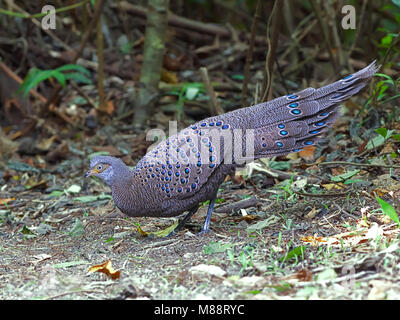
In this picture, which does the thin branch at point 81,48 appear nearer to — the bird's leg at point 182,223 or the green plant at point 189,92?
the green plant at point 189,92

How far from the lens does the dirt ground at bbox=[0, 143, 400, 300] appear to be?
2.91 metres

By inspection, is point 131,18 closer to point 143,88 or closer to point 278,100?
point 143,88

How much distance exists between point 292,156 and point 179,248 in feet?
6.54

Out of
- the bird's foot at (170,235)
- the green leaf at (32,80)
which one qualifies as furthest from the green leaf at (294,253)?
the green leaf at (32,80)

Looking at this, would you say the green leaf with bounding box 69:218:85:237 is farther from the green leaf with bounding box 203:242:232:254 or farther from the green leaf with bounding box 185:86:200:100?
the green leaf with bounding box 185:86:200:100

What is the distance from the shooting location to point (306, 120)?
3979 mm

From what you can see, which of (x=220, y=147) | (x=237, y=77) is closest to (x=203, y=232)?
(x=220, y=147)

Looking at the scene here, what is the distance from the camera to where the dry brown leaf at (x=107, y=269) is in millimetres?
3273

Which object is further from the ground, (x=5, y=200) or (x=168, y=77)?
(x=168, y=77)

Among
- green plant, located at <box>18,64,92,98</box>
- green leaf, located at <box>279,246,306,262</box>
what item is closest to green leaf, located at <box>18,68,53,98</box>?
green plant, located at <box>18,64,92,98</box>

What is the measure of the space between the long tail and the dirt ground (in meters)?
0.44

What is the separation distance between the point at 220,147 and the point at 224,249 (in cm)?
76

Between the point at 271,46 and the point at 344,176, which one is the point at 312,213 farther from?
the point at 271,46
